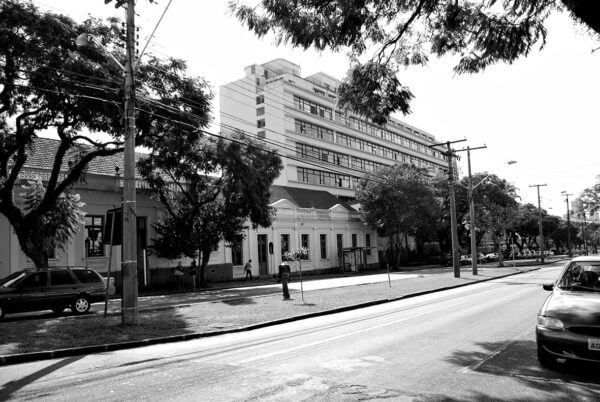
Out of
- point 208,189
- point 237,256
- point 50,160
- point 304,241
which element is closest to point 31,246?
point 50,160

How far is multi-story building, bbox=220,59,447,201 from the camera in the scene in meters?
56.7

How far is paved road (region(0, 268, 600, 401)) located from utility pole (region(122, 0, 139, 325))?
241cm

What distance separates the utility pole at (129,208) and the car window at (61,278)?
20.0ft

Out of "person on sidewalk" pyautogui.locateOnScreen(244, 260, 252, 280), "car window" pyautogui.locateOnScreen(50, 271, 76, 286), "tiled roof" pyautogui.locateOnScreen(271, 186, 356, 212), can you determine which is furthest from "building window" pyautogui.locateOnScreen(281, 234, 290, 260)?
"car window" pyautogui.locateOnScreen(50, 271, 76, 286)

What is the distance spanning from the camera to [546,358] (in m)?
6.57

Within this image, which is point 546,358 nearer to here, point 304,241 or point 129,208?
point 129,208

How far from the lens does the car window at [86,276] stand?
57.0ft

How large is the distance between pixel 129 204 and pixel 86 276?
22.8ft

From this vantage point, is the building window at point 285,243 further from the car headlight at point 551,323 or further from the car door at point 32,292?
the car headlight at point 551,323

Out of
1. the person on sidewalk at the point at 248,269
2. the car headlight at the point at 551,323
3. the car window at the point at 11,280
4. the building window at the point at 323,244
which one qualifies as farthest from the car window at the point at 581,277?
the building window at the point at 323,244

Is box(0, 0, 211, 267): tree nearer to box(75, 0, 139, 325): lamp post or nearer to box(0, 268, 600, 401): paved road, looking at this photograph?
box(75, 0, 139, 325): lamp post

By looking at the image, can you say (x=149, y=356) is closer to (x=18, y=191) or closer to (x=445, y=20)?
(x=445, y=20)

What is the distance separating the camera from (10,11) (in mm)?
15953

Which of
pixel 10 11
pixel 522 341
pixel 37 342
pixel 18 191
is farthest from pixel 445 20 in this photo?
pixel 18 191
